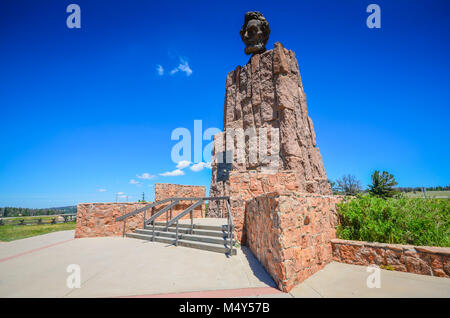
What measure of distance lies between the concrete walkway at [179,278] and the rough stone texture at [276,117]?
7.42 metres

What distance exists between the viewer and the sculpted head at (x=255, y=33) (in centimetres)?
1521

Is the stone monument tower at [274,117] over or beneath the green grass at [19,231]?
over

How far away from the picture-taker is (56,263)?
4227 mm

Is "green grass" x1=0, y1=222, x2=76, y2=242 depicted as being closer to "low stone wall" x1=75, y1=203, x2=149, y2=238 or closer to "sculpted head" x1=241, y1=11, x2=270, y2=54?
"low stone wall" x1=75, y1=203, x2=149, y2=238

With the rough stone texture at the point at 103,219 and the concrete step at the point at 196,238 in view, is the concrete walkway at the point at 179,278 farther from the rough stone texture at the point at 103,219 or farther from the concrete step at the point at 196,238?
the rough stone texture at the point at 103,219

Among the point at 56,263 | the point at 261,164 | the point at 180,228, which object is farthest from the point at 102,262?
the point at 261,164

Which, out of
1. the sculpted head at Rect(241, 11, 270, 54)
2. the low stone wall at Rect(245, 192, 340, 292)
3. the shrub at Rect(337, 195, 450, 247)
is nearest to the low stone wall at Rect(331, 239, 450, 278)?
the low stone wall at Rect(245, 192, 340, 292)

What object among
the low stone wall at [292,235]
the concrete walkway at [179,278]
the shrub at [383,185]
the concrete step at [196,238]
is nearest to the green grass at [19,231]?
the concrete walkway at [179,278]

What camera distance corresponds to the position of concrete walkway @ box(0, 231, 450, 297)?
2.72 meters

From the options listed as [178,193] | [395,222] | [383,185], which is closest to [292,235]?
[395,222]

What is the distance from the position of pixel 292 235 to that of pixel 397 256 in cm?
215

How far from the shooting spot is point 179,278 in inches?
130

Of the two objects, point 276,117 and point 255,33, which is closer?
point 276,117

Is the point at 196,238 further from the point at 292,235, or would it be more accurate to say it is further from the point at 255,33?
the point at 255,33
